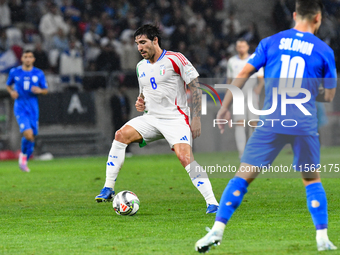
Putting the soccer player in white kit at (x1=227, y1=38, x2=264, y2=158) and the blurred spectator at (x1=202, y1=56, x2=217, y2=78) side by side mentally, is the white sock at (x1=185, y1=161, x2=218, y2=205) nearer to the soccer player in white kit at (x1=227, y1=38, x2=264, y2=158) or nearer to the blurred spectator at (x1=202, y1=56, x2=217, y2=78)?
the soccer player in white kit at (x1=227, y1=38, x2=264, y2=158)

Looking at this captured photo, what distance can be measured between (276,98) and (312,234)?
1.39 metres

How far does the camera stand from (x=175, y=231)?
17.2 feet

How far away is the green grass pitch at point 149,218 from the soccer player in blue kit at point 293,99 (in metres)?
0.41

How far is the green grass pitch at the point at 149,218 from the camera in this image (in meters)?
4.56

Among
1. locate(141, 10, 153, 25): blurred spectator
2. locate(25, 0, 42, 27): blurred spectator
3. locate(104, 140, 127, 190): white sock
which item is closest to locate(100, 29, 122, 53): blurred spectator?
locate(141, 10, 153, 25): blurred spectator

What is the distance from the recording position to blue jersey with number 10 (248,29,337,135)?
412cm

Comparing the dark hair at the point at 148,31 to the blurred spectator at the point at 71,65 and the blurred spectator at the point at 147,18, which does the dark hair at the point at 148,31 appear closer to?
the blurred spectator at the point at 71,65

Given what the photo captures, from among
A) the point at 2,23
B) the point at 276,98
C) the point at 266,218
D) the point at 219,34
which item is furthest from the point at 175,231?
the point at 219,34

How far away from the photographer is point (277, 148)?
4.22 metres

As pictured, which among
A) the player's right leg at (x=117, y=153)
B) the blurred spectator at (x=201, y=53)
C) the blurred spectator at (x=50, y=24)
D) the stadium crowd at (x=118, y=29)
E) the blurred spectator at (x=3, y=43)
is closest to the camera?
the player's right leg at (x=117, y=153)

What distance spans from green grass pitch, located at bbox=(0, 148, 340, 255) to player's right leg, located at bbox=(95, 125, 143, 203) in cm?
19

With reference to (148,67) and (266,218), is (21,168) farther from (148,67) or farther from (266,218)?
(266,218)

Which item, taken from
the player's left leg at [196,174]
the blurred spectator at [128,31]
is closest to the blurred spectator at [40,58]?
the blurred spectator at [128,31]

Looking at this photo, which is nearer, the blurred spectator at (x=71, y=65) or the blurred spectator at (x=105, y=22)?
the blurred spectator at (x=71, y=65)
